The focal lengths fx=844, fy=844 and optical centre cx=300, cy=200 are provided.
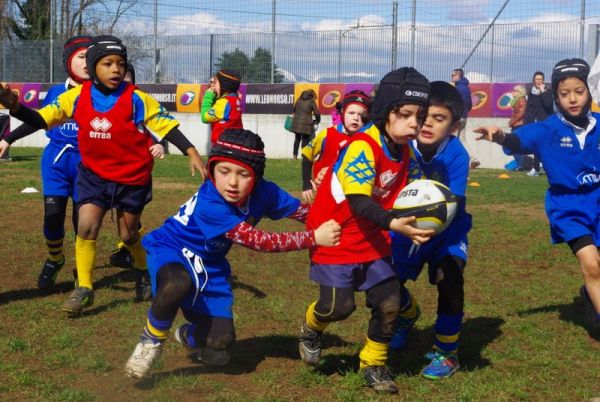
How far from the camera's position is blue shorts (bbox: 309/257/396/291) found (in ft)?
15.7

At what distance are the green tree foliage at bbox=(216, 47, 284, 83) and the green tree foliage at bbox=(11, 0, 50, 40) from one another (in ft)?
46.2

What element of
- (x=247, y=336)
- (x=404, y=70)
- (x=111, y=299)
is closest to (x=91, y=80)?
(x=111, y=299)

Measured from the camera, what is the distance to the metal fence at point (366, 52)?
65.3ft

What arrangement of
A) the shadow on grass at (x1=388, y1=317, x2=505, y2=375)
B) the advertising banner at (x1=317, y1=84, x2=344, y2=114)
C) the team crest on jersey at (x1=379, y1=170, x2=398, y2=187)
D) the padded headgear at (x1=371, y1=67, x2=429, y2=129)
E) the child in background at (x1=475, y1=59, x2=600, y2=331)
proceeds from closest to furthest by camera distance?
the padded headgear at (x1=371, y1=67, x2=429, y2=129)
the team crest on jersey at (x1=379, y1=170, x2=398, y2=187)
the shadow on grass at (x1=388, y1=317, x2=505, y2=375)
the child in background at (x1=475, y1=59, x2=600, y2=331)
the advertising banner at (x1=317, y1=84, x2=344, y2=114)

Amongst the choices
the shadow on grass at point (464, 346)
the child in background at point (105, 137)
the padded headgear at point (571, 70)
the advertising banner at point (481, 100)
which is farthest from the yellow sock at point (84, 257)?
the advertising banner at point (481, 100)

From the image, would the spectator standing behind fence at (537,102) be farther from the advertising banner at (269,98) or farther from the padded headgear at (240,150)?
the padded headgear at (240,150)

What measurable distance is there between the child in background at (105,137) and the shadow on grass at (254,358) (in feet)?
4.60

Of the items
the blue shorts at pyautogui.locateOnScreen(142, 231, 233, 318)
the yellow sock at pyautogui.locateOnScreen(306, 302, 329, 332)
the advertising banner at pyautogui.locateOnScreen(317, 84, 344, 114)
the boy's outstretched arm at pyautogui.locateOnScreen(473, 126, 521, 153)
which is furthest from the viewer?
the advertising banner at pyautogui.locateOnScreen(317, 84, 344, 114)

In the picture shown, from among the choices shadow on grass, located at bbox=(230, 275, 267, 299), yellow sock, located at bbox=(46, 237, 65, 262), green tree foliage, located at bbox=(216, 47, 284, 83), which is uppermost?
green tree foliage, located at bbox=(216, 47, 284, 83)

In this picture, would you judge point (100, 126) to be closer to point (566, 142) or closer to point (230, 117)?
point (566, 142)

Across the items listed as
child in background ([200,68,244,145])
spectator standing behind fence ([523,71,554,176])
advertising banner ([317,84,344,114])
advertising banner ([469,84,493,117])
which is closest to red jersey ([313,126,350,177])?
child in background ([200,68,244,145])

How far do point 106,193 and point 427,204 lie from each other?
9.59ft

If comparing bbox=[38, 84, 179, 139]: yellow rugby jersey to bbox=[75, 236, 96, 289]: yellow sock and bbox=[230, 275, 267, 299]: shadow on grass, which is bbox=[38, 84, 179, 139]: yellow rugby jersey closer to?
bbox=[75, 236, 96, 289]: yellow sock

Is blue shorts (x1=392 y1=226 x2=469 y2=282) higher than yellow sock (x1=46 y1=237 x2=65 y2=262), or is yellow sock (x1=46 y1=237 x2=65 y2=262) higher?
blue shorts (x1=392 y1=226 x2=469 y2=282)
